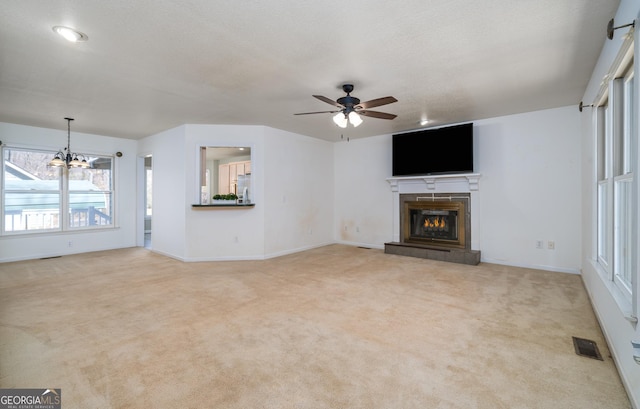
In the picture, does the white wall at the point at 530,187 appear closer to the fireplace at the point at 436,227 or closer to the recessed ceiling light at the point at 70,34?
the fireplace at the point at 436,227

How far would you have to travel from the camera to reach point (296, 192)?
623 centimetres

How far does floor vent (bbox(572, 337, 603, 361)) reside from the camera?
2.15m

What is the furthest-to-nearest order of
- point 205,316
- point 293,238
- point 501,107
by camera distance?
point 293,238 → point 501,107 → point 205,316

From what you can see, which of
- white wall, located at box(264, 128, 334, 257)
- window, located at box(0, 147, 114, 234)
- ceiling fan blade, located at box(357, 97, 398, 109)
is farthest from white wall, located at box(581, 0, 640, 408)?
window, located at box(0, 147, 114, 234)

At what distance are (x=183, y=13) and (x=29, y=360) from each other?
2.76 meters

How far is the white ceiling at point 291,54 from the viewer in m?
2.14

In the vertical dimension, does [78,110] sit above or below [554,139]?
above

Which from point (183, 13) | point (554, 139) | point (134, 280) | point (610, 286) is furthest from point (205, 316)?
point (554, 139)

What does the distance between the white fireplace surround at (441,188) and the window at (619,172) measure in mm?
2419

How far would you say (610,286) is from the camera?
2.32 meters

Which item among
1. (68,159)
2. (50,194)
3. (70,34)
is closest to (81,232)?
(50,194)

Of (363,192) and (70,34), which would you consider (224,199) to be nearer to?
(363,192)

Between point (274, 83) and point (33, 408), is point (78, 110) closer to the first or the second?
point (274, 83)

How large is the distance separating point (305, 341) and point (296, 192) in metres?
4.12
